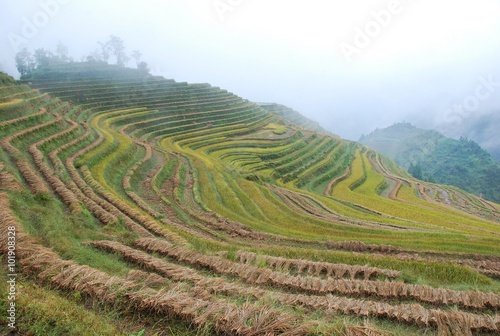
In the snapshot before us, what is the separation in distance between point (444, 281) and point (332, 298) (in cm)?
506

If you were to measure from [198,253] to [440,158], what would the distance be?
143 meters

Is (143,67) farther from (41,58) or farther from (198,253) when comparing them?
(198,253)

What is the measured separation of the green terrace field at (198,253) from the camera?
18.4 ft

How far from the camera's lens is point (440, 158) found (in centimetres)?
12838

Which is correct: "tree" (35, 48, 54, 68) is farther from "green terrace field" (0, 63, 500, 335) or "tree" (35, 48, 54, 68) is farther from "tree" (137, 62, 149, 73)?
"green terrace field" (0, 63, 500, 335)

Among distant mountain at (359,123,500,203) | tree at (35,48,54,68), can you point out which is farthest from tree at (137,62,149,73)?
distant mountain at (359,123,500,203)

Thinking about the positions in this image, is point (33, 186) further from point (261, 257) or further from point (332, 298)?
point (332, 298)

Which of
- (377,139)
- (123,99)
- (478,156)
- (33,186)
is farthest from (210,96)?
(377,139)

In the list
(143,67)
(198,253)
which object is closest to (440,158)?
(143,67)

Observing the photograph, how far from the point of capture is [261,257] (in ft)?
32.9

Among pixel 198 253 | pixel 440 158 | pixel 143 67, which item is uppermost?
pixel 143 67

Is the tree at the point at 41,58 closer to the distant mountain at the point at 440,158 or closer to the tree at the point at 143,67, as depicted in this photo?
the tree at the point at 143,67

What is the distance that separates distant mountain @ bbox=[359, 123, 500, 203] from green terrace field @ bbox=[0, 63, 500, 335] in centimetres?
7312

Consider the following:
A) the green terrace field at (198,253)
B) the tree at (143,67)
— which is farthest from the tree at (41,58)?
the green terrace field at (198,253)
